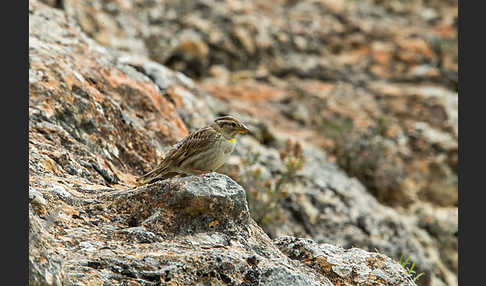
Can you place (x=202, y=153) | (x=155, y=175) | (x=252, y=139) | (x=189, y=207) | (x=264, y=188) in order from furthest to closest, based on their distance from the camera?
(x=252, y=139)
(x=264, y=188)
(x=155, y=175)
(x=202, y=153)
(x=189, y=207)

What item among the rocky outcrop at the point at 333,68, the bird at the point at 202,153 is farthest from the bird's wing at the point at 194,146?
the rocky outcrop at the point at 333,68

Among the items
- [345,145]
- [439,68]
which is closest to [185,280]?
[345,145]

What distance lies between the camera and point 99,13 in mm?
13789

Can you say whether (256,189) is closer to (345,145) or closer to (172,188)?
(345,145)

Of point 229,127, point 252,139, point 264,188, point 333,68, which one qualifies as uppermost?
point 333,68

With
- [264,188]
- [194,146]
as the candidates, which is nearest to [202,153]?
[194,146]

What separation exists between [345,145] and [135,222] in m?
8.03

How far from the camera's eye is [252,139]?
11.3 metres

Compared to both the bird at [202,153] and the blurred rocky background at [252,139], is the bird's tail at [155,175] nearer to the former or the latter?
the bird at [202,153]

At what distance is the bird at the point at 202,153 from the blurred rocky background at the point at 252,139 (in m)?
0.60

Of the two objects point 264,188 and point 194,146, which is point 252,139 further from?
point 194,146

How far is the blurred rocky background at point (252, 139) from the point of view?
181 inches

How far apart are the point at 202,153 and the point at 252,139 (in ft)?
16.3

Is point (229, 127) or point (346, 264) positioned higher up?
point (229, 127)
